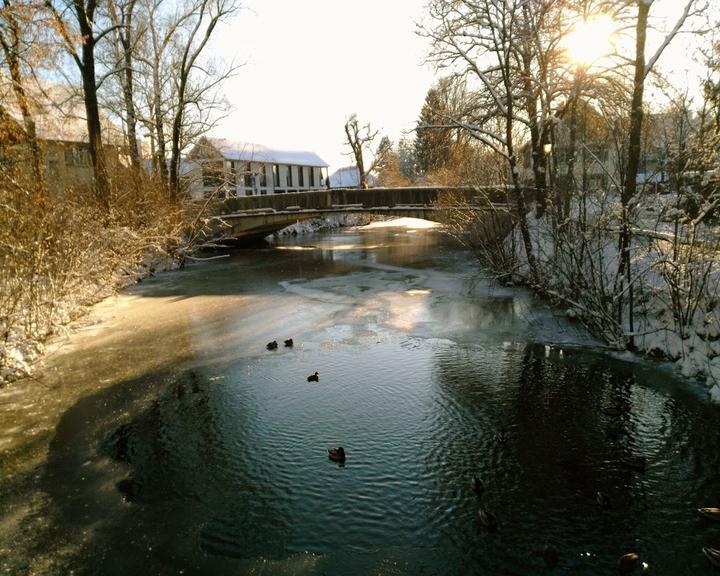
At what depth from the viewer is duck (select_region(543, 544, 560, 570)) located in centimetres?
433


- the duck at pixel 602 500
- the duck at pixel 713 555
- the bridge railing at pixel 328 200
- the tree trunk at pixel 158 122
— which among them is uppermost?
the tree trunk at pixel 158 122

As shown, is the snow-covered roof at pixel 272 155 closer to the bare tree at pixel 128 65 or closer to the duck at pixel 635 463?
the bare tree at pixel 128 65

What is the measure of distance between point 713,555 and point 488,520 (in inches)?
75.9

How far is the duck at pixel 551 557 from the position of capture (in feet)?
14.2

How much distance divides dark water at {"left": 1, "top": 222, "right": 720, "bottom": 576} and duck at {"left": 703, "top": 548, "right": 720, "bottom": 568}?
0.25 feet

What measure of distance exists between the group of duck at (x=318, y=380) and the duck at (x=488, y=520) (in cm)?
184

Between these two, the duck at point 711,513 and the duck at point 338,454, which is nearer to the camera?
the duck at point 711,513

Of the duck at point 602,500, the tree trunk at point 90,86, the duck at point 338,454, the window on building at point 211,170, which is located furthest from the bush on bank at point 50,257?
the duck at point 602,500

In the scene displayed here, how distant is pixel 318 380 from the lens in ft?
28.2

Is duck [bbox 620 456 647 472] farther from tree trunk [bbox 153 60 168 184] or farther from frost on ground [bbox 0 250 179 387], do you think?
tree trunk [bbox 153 60 168 184]

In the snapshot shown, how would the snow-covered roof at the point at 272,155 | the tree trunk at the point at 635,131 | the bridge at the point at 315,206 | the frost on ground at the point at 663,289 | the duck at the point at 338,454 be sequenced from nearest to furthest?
the duck at the point at 338,454 → the frost on ground at the point at 663,289 → the tree trunk at the point at 635,131 → the bridge at the point at 315,206 → the snow-covered roof at the point at 272,155

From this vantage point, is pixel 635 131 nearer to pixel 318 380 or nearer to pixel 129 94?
pixel 318 380

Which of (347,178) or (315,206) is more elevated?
(347,178)

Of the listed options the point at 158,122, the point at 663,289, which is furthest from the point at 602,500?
the point at 158,122
